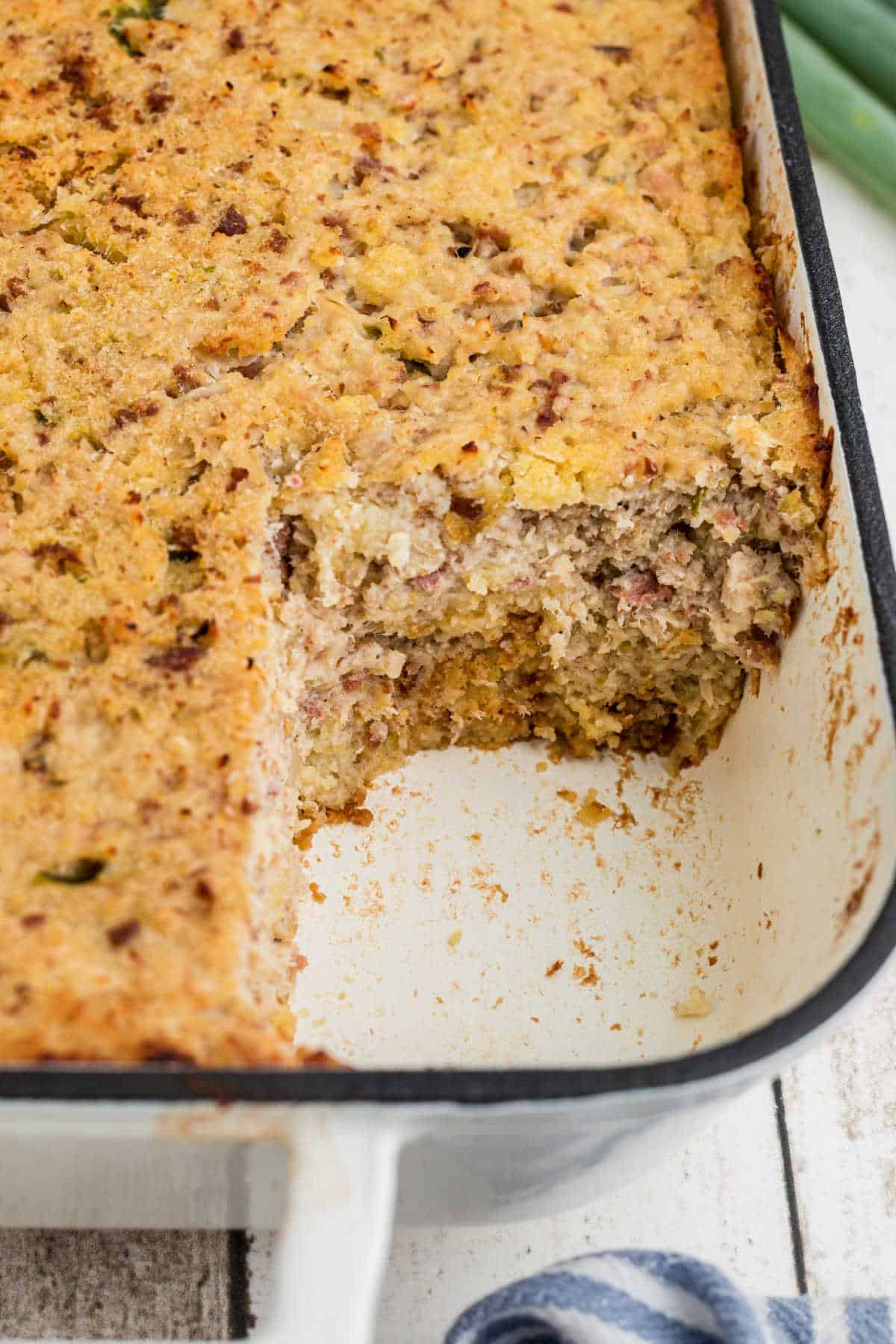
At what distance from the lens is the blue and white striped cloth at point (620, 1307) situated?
196cm

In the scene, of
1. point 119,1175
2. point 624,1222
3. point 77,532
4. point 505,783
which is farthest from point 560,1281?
point 77,532

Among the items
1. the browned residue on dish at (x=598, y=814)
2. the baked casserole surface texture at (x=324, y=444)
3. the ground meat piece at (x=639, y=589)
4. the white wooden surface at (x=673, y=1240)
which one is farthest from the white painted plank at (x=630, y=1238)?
the ground meat piece at (x=639, y=589)

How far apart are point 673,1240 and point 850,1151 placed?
14.1 inches

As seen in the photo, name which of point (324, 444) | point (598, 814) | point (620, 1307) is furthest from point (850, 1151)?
point (324, 444)

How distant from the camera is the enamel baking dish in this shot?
1.66 metres

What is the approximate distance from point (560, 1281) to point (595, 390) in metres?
1.41

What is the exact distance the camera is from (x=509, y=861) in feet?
8.86

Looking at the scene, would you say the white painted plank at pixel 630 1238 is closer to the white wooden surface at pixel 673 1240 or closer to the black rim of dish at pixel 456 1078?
the white wooden surface at pixel 673 1240

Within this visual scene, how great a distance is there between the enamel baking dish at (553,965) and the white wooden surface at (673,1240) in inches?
3.8

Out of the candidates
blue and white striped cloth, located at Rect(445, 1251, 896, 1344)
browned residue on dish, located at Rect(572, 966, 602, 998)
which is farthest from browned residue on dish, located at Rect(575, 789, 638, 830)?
blue and white striped cloth, located at Rect(445, 1251, 896, 1344)

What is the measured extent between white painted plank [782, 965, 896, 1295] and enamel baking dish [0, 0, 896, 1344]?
0.21m

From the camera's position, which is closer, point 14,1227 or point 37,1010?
point 37,1010

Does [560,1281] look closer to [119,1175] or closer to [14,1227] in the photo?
[119,1175]

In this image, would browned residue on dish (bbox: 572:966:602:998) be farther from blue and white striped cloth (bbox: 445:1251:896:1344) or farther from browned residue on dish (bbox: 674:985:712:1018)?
blue and white striped cloth (bbox: 445:1251:896:1344)
